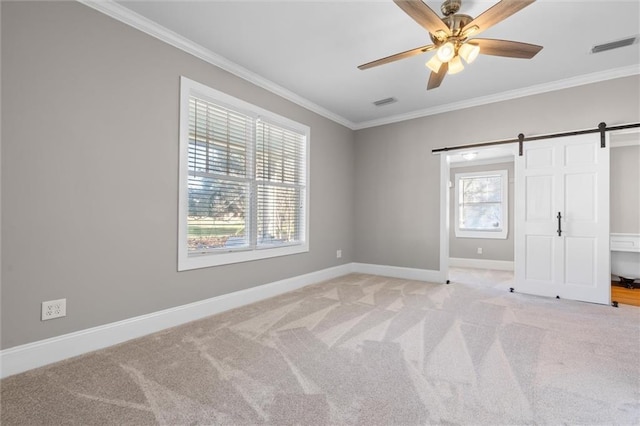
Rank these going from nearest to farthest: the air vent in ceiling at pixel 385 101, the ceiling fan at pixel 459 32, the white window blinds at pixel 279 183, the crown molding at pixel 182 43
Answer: the ceiling fan at pixel 459 32 < the crown molding at pixel 182 43 < the white window blinds at pixel 279 183 < the air vent in ceiling at pixel 385 101

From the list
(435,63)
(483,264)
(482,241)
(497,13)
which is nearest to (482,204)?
(482,241)

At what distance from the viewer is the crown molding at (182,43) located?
2.37 metres

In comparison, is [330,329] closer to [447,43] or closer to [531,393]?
[531,393]

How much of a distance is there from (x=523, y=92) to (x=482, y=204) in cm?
292

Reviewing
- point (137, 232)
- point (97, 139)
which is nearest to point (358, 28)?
point (97, 139)

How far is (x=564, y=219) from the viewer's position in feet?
12.5

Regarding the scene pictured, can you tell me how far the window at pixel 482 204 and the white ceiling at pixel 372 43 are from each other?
254 centimetres

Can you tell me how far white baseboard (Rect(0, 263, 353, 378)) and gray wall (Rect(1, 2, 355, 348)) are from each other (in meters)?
0.06

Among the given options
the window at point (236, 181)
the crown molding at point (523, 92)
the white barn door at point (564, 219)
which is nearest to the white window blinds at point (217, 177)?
the window at point (236, 181)

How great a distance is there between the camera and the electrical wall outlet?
2076 mm

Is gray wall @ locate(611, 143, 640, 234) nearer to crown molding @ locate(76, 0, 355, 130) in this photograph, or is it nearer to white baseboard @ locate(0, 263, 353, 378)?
crown molding @ locate(76, 0, 355, 130)

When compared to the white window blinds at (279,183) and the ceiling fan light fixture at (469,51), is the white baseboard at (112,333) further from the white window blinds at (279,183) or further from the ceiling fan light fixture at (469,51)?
the ceiling fan light fixture at (469,51)

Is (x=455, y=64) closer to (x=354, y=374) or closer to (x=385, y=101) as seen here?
(x=385, y=101)

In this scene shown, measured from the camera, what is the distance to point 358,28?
2.71 m
